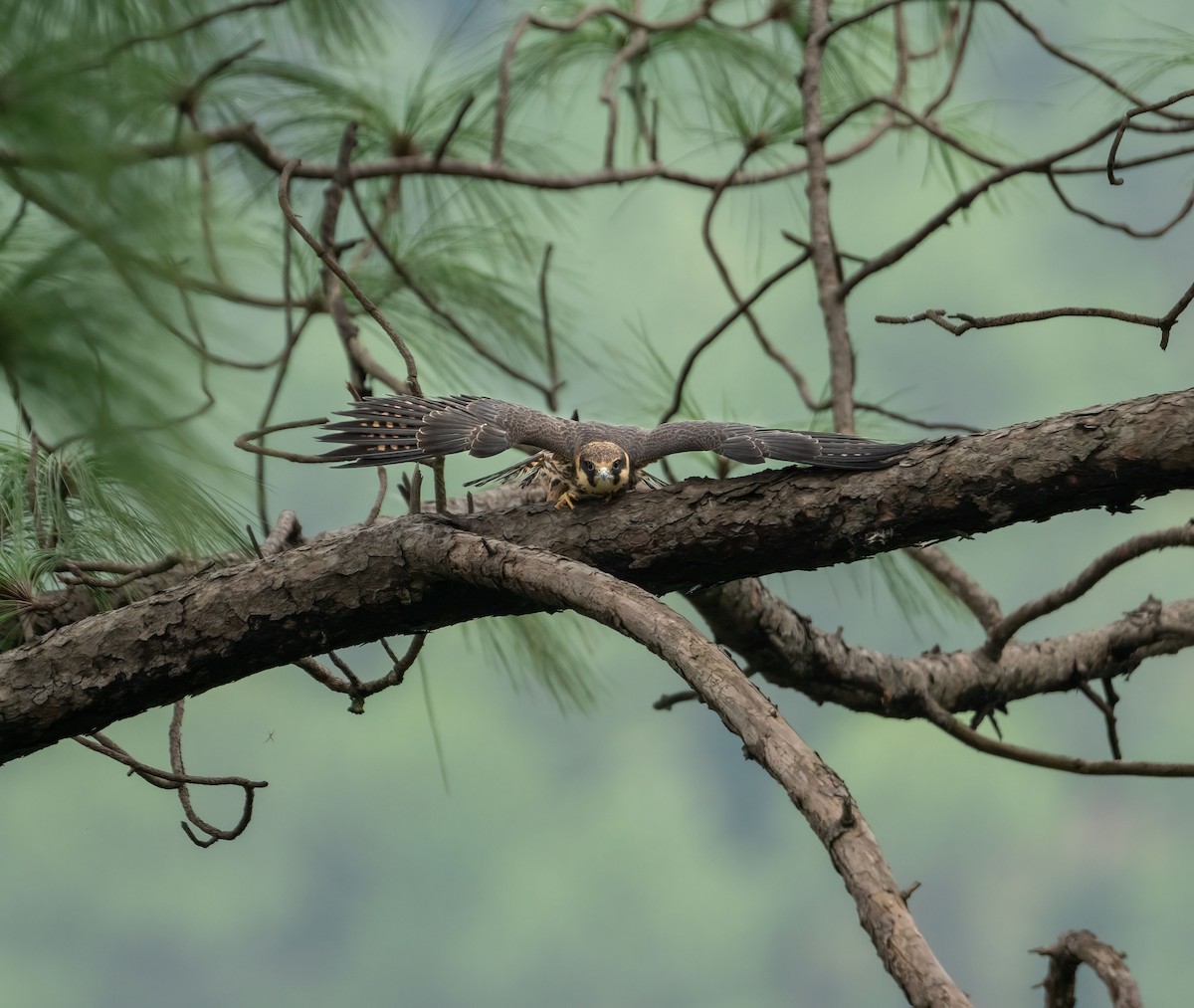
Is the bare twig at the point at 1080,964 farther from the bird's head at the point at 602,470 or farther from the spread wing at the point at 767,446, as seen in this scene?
the bird's head at the point at 602,470

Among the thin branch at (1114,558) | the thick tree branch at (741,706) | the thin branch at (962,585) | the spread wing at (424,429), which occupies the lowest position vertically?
the thick tree branch at (741,706)

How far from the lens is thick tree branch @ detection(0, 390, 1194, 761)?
148cm

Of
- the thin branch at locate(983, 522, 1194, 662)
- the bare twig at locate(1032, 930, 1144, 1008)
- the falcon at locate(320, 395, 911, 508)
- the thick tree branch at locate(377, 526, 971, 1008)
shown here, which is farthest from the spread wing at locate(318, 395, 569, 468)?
the bare twig at locate(1032, 930, 1144, 1008)

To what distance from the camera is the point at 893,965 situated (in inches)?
39.5

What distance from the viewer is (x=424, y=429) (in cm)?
170

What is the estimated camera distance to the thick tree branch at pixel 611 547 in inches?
58.2

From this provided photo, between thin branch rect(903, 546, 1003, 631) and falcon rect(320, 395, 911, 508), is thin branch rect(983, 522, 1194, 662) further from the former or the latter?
falcon rect(320, 395, 911, 508)

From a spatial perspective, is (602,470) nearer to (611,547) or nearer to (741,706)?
(611,547)

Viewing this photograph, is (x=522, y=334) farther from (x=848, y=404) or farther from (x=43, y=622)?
(x=43, y=622)

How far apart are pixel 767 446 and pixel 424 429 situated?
0.42 metres

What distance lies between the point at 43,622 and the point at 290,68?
1.24 meters

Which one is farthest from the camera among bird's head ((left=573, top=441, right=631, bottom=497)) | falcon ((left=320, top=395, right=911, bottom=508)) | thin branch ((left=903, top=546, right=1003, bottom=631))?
thin branch ((left=903, top=546, right=1003, bottom=631))

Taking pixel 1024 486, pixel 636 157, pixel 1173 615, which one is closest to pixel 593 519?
pixel 1024 486

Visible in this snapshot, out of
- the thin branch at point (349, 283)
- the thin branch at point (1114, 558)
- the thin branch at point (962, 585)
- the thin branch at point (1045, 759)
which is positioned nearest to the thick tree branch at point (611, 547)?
the thin branch at point (349, 283)
